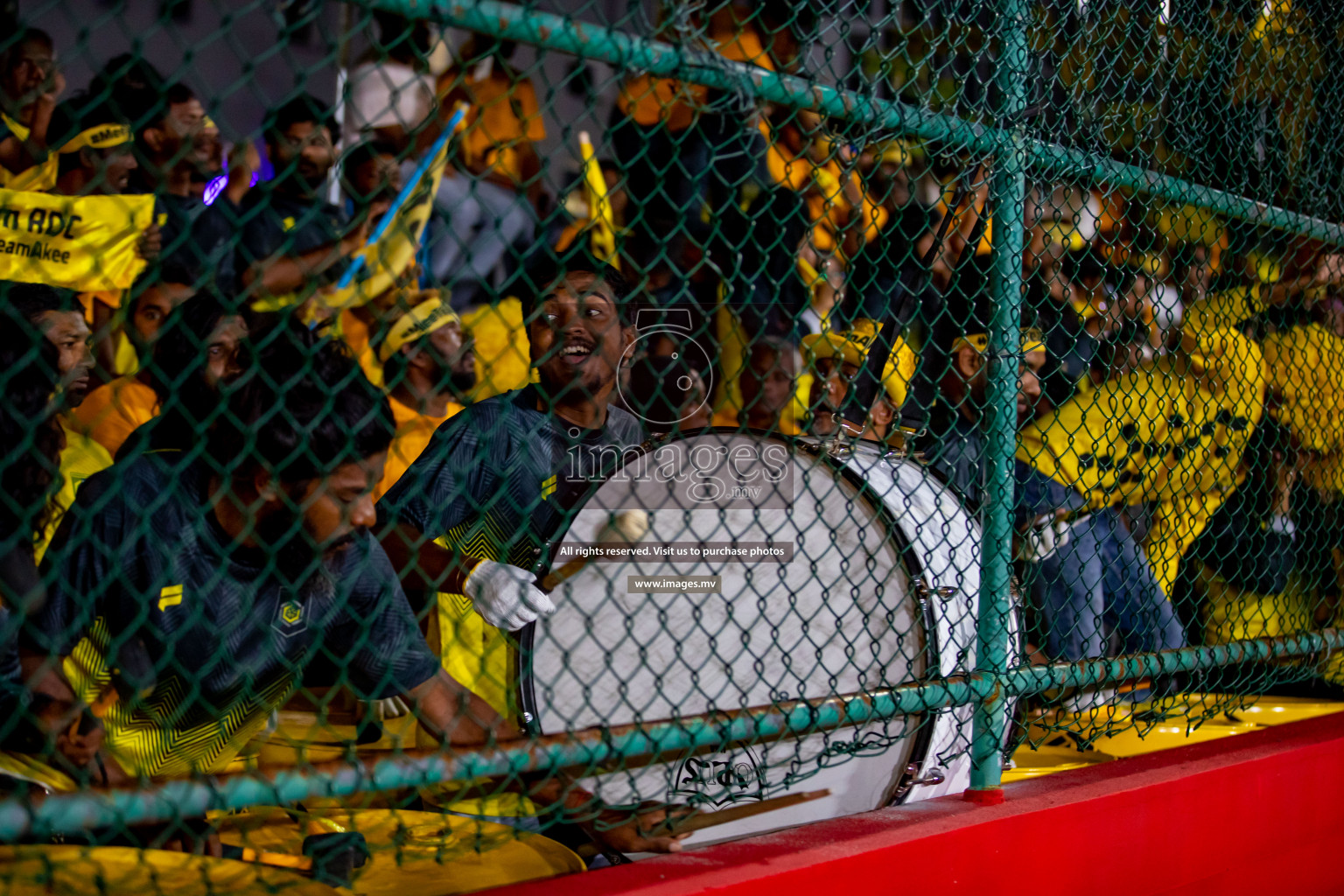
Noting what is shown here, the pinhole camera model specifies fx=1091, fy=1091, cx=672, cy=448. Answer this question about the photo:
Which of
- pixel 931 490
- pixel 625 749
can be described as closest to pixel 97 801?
pixel 625 749

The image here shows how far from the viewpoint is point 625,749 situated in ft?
5.63

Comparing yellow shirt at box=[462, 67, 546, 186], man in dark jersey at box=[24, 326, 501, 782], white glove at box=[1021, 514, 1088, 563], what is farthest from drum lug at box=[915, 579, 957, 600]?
yellow shirt at box=[462, 67, 546, 186]

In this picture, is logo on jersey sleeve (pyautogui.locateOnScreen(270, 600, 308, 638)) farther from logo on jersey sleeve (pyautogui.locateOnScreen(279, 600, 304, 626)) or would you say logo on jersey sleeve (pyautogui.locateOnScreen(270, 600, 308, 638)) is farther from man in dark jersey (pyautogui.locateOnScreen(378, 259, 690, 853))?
man in dark jersey (pyautogui.locateOnScreen(378, 259, 690, 853))

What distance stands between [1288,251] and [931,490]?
66.6 inches

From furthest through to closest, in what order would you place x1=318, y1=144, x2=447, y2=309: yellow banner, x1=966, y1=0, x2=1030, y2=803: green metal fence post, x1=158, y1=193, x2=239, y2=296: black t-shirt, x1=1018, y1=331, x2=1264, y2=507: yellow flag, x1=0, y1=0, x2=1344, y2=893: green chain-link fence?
x1=1018, y1=331, x2=1264, y2=507: yellow flag, x1=158, y1=193, x2=239, y2=296: black t-shirt, x1=318, y1=144, x2=447, y2=309: yellow banner, x1=966, y1=0, x2=1030, y2=803: green metal fence post, x1=0, y1=0, x2=1344, y2=893: green chain-link fence

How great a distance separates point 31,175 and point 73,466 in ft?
3.29

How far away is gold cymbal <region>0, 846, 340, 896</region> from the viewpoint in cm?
145

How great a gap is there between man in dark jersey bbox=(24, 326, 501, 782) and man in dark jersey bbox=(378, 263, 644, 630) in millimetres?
229

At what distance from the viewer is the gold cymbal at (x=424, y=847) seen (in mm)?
1831

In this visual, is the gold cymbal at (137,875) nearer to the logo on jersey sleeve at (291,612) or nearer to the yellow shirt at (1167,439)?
the logo on jersey sleeve at (291,612)

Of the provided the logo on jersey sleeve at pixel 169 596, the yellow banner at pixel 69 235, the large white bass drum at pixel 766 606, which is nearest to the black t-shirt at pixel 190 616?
the logo on jersey sleeve at pixel 169 596

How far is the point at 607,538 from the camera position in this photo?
2.11 meters

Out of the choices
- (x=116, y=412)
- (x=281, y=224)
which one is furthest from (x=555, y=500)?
(x=281, y=224)

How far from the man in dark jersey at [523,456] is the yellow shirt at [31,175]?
140 centimetres
